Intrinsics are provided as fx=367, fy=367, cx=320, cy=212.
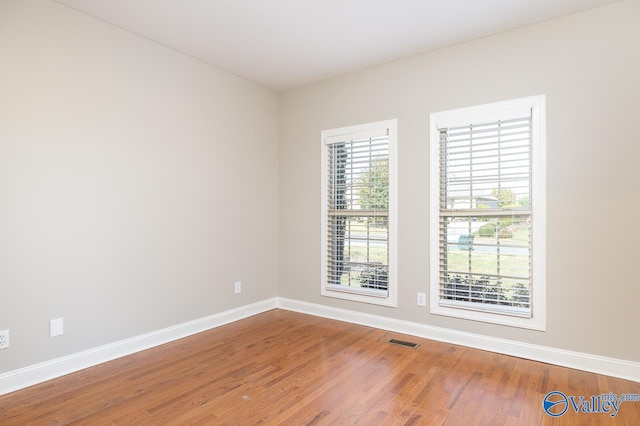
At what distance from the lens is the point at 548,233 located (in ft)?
9.83

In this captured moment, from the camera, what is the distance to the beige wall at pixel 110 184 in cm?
257

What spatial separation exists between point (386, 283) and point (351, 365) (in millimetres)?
1184

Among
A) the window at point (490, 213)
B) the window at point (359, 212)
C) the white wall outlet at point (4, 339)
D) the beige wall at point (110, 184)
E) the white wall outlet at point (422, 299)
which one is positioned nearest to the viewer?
the white wall outlet at point (4, 339)

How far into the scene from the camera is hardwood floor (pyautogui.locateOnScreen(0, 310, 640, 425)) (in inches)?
85.7

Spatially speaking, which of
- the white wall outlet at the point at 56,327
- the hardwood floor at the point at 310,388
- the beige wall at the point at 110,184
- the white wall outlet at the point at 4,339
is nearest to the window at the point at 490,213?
the hardwood floor at the point at 310,388

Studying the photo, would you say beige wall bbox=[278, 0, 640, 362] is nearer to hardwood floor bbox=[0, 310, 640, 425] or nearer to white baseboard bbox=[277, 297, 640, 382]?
white baseboard bbox=[277, 297, 640, 382]

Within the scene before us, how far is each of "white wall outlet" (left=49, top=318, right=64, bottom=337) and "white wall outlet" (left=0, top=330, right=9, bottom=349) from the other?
A: 251mm

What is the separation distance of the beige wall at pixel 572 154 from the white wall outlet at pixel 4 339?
3.22 m

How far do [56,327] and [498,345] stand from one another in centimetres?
355

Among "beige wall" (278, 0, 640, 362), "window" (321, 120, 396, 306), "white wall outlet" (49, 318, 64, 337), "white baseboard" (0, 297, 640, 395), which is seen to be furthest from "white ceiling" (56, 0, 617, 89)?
"white baseboard" (0, 297, 640, 395)

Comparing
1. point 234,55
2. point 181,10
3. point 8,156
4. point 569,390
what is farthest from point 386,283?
point 8,156

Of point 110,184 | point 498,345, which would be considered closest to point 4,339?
point 110,184

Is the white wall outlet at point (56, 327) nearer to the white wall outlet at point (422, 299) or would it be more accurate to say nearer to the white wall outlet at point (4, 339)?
the white wall outlet at point (4, 339)

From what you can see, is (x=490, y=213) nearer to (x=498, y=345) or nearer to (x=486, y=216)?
(x=486, y=216)
